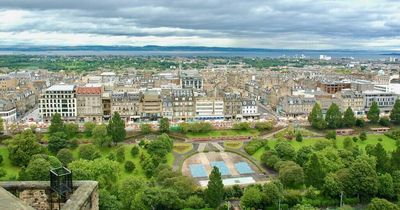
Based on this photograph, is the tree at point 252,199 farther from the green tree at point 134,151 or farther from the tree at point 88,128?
the tree at point 88,128

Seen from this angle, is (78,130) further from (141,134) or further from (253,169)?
(253,169)

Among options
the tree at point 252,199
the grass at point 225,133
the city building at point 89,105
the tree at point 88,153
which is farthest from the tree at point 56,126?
the tree at point 252,199

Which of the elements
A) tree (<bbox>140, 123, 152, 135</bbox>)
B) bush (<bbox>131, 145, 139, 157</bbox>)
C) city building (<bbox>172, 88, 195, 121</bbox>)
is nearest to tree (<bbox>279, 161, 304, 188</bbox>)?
bush (<bbox>131, 145, 139, 157</bbox>)

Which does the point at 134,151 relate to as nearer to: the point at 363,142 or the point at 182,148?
the point at 182,148

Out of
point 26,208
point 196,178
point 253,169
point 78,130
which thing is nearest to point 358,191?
point 253,169

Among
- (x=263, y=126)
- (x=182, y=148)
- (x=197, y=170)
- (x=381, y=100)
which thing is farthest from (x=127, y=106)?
(x=381, y=100)
